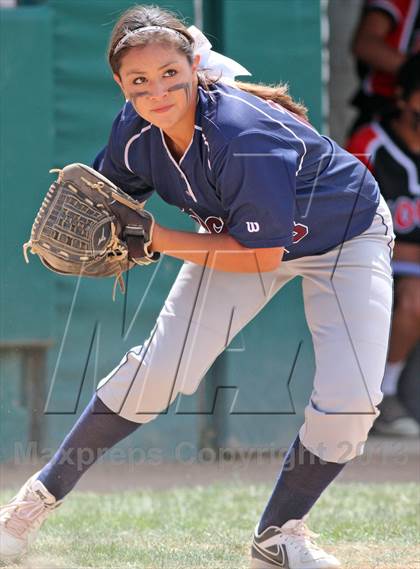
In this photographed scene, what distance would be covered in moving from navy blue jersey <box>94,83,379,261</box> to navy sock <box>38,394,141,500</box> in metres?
0.61

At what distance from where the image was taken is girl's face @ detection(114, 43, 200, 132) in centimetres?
264

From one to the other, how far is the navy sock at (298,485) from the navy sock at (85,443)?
0.45 metres

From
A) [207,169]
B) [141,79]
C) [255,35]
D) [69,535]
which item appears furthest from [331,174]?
[255,35]

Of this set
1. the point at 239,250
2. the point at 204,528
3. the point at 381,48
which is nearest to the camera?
the point at 239,250

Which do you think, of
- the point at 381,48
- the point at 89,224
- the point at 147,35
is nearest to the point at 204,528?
the point at 89,224

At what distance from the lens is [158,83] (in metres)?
2.64

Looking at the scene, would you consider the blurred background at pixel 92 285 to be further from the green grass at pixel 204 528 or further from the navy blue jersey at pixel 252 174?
the navy blue jersey at pixel 252 174

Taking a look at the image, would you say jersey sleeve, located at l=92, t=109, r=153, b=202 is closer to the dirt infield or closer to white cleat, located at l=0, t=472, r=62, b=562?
white cleat, located at l=0, t=472, r=62, b=562

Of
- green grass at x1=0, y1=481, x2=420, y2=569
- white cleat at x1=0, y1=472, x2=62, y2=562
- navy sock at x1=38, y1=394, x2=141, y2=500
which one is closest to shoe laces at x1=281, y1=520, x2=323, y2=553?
green grass at x1=0, y1=481, x2=420, y2=569

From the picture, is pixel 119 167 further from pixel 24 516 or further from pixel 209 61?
pixel 24 516

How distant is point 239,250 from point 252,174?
0.25 m

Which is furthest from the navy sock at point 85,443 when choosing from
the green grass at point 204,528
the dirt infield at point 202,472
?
the dirt infield at point 202,472

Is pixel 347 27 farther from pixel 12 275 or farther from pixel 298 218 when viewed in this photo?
pixel 298 218

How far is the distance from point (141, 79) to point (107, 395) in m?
0.90
